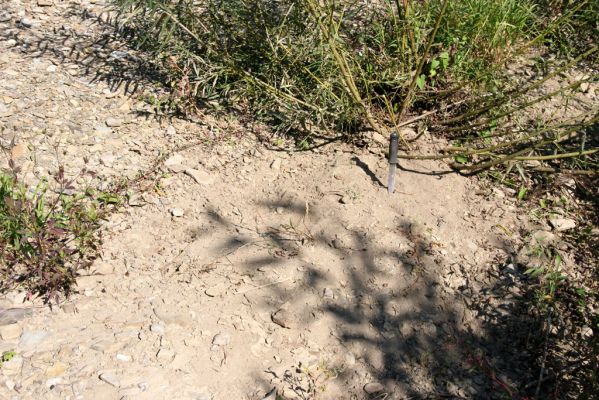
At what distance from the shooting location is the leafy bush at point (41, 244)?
3.03 meters

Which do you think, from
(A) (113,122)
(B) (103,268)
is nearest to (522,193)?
(B) (103,268)

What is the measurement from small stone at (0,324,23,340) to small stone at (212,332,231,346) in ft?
2.67

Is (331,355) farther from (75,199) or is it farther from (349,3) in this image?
(349,3)

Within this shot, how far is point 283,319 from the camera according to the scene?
299 cm

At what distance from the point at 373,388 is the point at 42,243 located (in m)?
1.54

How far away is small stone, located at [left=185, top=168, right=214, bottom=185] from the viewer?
3.62m

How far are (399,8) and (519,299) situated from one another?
5.38 ft

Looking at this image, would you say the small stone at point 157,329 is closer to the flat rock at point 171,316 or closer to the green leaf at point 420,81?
the flat rock at point 171,316

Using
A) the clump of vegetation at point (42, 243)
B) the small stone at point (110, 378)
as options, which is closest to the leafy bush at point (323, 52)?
the clump of vegetation at point (42, 243)

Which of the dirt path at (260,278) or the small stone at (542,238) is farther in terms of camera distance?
the small stone at (542,238)

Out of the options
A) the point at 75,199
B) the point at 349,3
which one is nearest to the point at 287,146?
the point at 349,3

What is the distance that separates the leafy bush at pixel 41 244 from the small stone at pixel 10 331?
0.16 meters

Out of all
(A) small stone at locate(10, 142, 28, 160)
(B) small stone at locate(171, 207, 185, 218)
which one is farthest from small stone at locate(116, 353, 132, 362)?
(A) small stone at locate(10, 142, 28, 160)

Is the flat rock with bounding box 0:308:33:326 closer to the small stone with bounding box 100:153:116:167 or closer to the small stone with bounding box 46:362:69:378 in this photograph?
the small stone with bounding box 46:362:69:378
